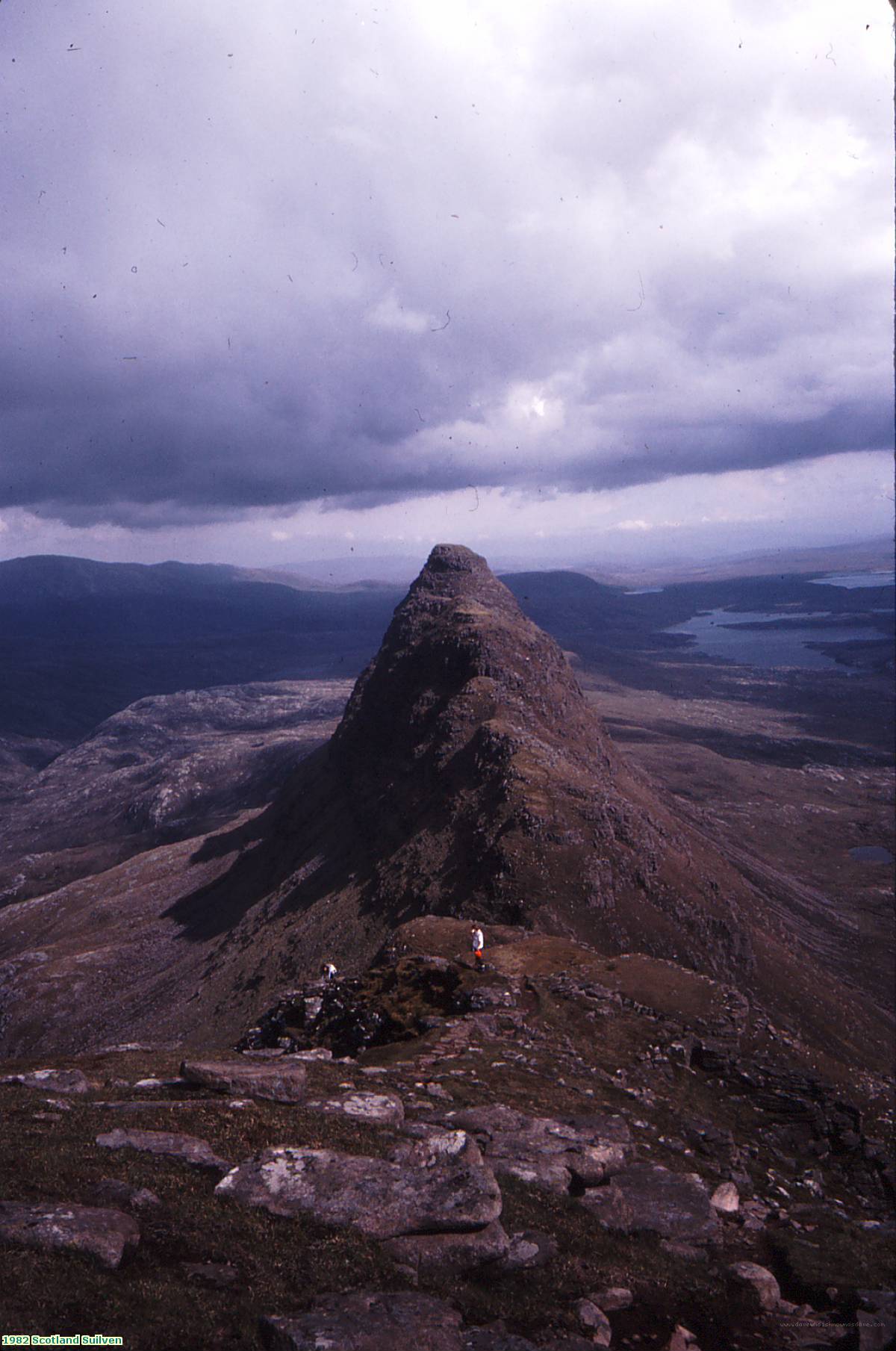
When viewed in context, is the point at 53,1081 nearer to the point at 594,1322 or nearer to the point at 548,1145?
the point at 548,1145

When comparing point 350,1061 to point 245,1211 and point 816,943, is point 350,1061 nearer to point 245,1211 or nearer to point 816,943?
point 245,1211

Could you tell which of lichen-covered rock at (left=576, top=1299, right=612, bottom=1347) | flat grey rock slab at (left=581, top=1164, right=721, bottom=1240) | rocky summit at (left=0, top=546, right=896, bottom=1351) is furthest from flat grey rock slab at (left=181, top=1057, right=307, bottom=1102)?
lichen-covered rock at (left=576, top=1299, right=612, bottom=1347)

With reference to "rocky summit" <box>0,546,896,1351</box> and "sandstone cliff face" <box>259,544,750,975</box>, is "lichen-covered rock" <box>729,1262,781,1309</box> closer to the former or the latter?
"rocky summit" <box>0,546,896,1351</box>

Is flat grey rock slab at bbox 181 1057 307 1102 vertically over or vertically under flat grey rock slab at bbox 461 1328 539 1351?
under

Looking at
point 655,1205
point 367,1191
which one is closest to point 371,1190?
point 367,1191

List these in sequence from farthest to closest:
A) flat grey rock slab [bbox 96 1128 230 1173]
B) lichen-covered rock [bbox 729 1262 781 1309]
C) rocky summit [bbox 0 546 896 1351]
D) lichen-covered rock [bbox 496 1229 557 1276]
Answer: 1. flat grey rock slab [bbox 96 1128 230 1173]
2. lichen-covered rock [bbox 729 1262 781 1309]
3. lichen-covered rock [bbox 496 1229 557 1276]
4. rocky summit [bbox 0 546 896 1351]

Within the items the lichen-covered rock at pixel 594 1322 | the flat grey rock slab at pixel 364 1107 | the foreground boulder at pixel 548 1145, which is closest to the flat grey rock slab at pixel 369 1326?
the lichen-covered rock at pixel 594 1322

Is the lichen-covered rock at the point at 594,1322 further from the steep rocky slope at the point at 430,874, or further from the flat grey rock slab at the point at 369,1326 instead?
the steep rocky slope at the point at 430,874
